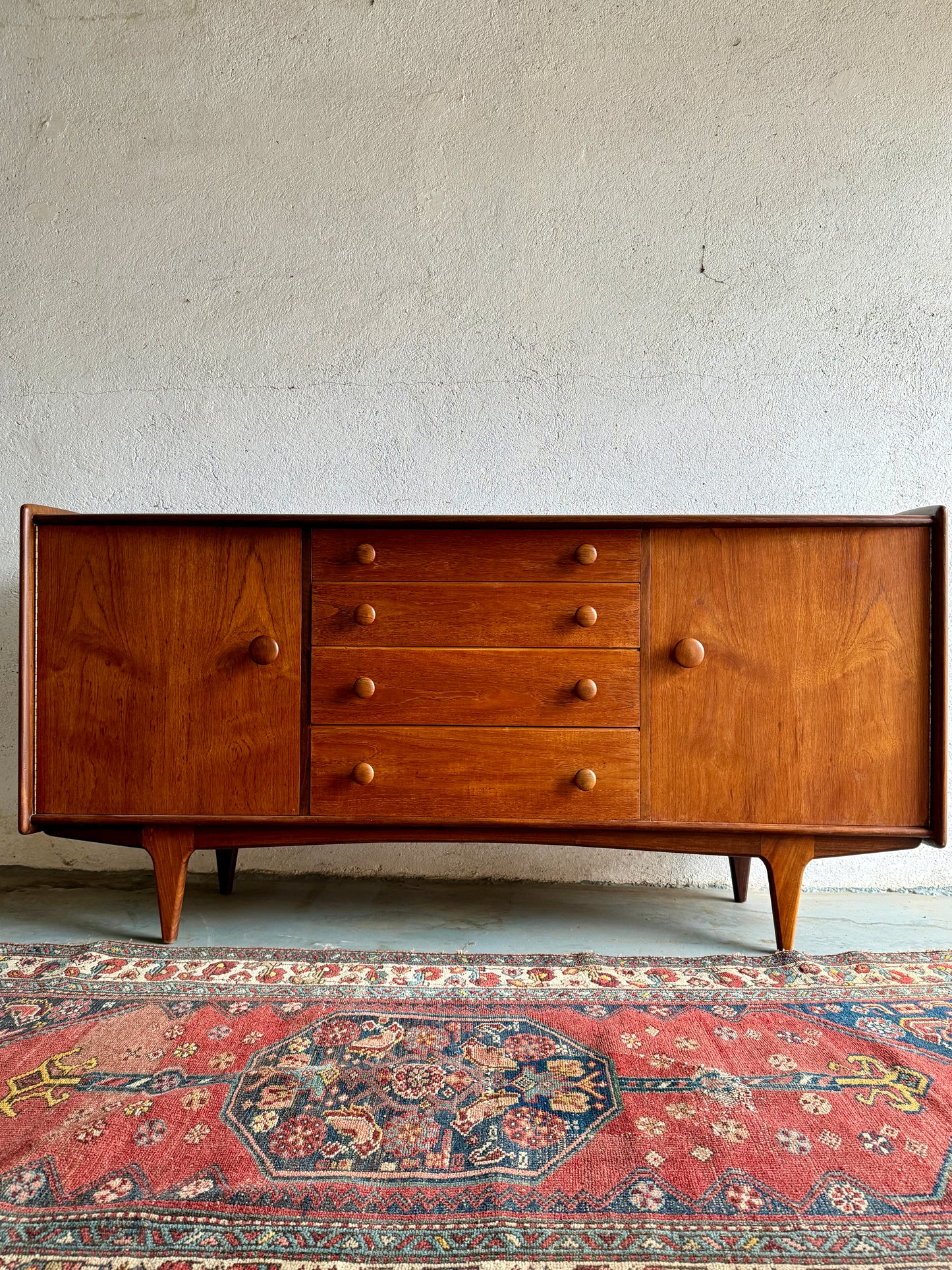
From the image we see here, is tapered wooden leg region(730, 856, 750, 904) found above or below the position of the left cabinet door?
below

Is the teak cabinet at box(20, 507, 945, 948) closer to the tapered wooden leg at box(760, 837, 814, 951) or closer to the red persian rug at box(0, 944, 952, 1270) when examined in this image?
the tapered wooden leg at box(760, 837, 814, 951)

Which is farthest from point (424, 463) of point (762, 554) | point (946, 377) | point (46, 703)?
point (946, 377)

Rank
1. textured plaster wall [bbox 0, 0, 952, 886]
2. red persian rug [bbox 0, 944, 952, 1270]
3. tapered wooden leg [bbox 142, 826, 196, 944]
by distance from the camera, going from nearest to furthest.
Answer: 1. red persian rug [bbox 0, 944, 952, 1270]
2. tapered wooden leg [bbox 142, 826, 196, 944]
3. textured plaster wall [bbox 0, 0, 952, 886]

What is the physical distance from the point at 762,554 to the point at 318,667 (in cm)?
92

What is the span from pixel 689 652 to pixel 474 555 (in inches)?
18.6

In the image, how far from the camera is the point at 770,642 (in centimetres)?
146

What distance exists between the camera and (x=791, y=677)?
4.76ft

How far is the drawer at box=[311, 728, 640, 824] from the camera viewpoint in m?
1.47

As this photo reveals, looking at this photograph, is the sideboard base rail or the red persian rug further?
the sideboard base rail

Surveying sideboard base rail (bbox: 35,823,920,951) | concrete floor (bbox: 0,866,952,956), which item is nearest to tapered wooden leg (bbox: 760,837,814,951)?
sideboard base rail (bbox: 35,823,920,951)

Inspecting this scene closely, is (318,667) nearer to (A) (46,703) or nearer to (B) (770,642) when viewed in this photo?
(A) (46,703)

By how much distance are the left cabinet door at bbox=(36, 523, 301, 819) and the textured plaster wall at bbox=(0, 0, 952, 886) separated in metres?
0.58

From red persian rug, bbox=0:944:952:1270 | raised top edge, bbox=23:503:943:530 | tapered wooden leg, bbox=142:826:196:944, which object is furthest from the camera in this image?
tapered wooden leg, bbox=142:826:196:944

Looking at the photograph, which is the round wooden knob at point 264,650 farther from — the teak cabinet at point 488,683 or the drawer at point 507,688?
the drawer at point 507,688
